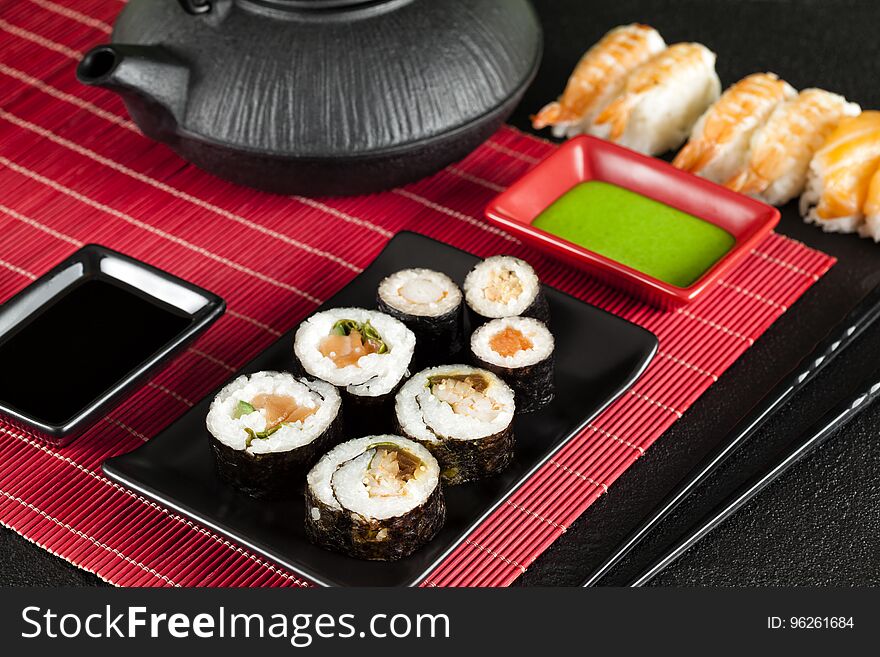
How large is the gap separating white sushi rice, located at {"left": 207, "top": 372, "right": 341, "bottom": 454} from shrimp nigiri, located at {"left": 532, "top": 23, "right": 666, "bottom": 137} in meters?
1.10

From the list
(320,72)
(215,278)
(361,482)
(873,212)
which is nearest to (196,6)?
(320,72)

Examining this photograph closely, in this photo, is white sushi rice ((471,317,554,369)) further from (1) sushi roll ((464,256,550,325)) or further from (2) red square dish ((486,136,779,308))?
(2) red square dish ((486,136,779,308))

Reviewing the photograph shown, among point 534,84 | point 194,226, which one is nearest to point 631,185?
point 534,84

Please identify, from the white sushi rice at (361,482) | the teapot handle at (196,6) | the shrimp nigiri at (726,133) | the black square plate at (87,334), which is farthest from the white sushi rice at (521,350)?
the teapot handle at (196,6)

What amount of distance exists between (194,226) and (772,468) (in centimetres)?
128

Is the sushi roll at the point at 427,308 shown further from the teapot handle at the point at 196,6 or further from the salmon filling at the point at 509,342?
the teapot handle at the point at 196,6

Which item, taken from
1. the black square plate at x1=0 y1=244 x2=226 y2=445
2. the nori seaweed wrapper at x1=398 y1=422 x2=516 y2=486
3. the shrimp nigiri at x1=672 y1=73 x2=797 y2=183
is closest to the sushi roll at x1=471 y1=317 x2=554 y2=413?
the nori seaweed wrapper at x1=398 y1=422 x2=516 y2=486

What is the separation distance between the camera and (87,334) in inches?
75.6

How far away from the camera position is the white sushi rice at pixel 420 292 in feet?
6.29

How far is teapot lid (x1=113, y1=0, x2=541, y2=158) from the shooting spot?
2100mm

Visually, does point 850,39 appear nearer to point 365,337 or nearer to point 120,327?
point 365,337

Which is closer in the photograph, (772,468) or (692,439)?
(772,468)

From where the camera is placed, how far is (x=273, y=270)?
228cm

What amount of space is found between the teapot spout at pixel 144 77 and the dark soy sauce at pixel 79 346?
0.37 m
